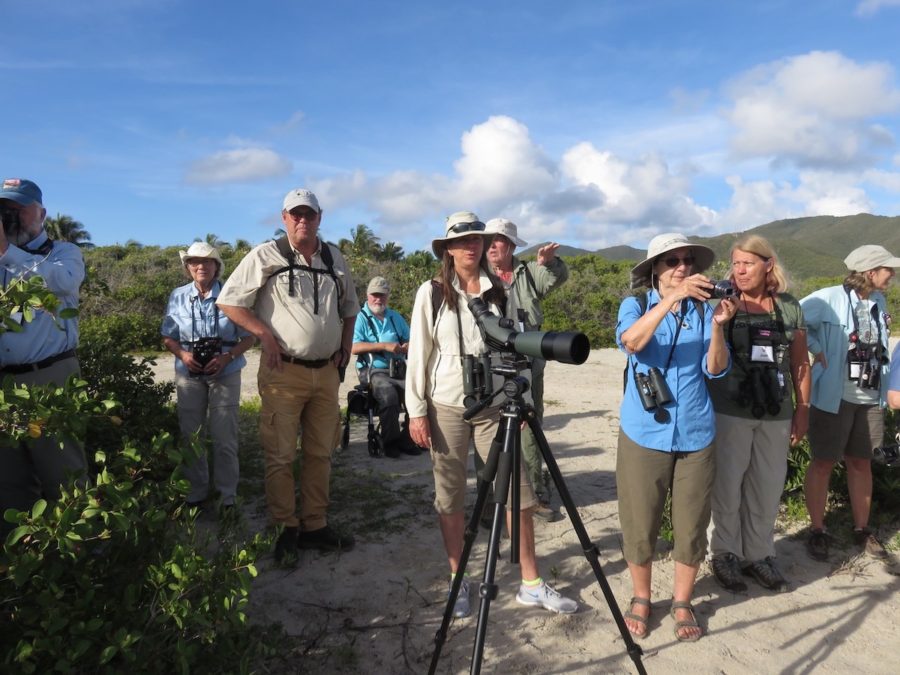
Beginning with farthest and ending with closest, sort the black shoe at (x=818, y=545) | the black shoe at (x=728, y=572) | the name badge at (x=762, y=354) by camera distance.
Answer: the black shoe at (x=818, y=545) → the black shoe at (x=728, y=572) → the name badge at (x=762, y=354)

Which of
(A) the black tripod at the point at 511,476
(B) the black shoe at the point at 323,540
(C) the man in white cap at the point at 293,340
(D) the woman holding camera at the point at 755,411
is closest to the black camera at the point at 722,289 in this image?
(D) the woman holding camera at the point at 755,411

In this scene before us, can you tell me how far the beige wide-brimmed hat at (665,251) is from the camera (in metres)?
2.91

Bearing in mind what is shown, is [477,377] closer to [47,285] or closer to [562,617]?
[562,617]

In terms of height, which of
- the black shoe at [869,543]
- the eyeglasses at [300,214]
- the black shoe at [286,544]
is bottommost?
the black shoe at [869,543]

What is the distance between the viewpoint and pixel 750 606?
10.8 ft

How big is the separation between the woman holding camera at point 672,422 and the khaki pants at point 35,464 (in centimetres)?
261

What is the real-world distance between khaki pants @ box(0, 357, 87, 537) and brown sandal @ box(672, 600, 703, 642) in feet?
9.52

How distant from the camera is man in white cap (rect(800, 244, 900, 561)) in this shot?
12.2 feet

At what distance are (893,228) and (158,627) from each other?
159m

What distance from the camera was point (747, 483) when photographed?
11.3ft

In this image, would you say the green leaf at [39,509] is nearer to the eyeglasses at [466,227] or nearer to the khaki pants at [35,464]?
the khaki pants at [35,464]

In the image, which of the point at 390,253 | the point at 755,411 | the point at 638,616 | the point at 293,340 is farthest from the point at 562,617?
the point at 390,253

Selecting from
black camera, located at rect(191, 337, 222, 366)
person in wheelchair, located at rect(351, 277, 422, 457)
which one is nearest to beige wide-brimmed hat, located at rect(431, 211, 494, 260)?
black camera, located at rect(191, 337, 222, 366)

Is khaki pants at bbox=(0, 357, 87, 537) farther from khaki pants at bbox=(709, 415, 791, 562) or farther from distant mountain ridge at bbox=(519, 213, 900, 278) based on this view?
distant mountain ridge at bbox=(519, 213, 900, 278)
